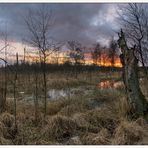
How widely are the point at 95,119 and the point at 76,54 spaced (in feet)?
119

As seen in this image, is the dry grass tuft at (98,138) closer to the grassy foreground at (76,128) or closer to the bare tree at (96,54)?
the grassy foreground at (76,128)

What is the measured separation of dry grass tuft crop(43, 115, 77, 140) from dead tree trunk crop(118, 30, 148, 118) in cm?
178

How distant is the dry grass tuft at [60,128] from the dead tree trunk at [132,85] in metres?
1.78

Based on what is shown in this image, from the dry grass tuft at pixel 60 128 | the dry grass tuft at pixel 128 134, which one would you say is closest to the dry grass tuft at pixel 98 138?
the dry grass tuft at pixel 128 134

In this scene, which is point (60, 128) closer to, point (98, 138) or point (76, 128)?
point (76, 128)

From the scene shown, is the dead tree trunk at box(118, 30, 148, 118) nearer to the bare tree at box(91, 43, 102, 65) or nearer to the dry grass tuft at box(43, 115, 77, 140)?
the dry grass tuft at box(43, 115, 77, 140)

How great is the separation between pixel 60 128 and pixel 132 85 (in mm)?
2437

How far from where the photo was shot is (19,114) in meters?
8.08

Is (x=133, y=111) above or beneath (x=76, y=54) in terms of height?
beneath

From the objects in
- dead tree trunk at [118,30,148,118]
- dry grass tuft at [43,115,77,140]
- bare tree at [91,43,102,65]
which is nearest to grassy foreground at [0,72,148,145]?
dry grass tuft at [43,115,77,140]

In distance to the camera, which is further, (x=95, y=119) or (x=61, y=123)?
(x=95, y=119)

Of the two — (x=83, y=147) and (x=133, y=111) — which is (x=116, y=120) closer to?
(x=133, y=111)

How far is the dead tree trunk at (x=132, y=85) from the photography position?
824 centimetres

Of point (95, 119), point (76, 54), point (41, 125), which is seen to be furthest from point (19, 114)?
point (76, 54)
